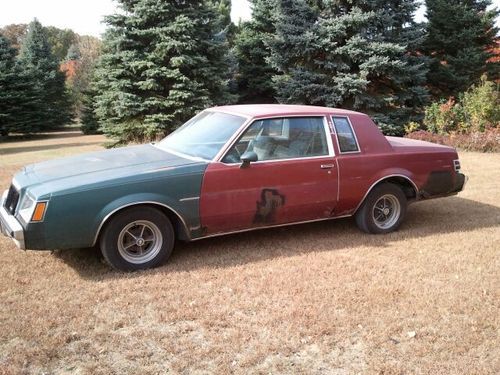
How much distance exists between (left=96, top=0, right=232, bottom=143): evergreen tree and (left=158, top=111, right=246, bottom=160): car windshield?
33.7 ft

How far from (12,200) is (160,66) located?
40.6 feet

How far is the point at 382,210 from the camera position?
6129 mm

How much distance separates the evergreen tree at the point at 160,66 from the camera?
1610cm

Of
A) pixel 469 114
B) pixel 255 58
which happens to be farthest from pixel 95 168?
pixel 255 58

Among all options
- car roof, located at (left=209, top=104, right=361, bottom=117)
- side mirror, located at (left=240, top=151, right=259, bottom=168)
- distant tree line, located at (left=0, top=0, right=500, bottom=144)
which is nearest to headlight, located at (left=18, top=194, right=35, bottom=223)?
side mirror, located at (left=240, top=151, right=259, bottom=168)

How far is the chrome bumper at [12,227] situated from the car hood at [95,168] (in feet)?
1.03

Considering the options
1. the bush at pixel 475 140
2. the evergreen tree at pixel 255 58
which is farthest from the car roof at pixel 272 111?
the evergreen tree at pixel 255 58

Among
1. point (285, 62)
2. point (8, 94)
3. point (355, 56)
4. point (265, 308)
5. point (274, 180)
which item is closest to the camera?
point (265, 308)

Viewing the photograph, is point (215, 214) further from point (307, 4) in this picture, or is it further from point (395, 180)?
point (307, 4)

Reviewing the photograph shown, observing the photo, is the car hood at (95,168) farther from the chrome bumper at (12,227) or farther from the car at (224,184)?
the chrome bumper at (12,227)

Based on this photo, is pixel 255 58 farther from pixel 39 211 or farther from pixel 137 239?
pixel 39 211

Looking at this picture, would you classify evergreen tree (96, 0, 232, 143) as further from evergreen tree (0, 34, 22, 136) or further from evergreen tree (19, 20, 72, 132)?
evergreen tree (19, 20, 72, 132)

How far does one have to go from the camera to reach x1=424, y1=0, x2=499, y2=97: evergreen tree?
20.4m

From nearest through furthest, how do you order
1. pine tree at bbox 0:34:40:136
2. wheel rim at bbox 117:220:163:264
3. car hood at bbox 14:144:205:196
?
car hood at bbox 14:144:205:196 < wheel rim at bbox 117:220:163:264 < pine tree at bbox 0:34:40:136
